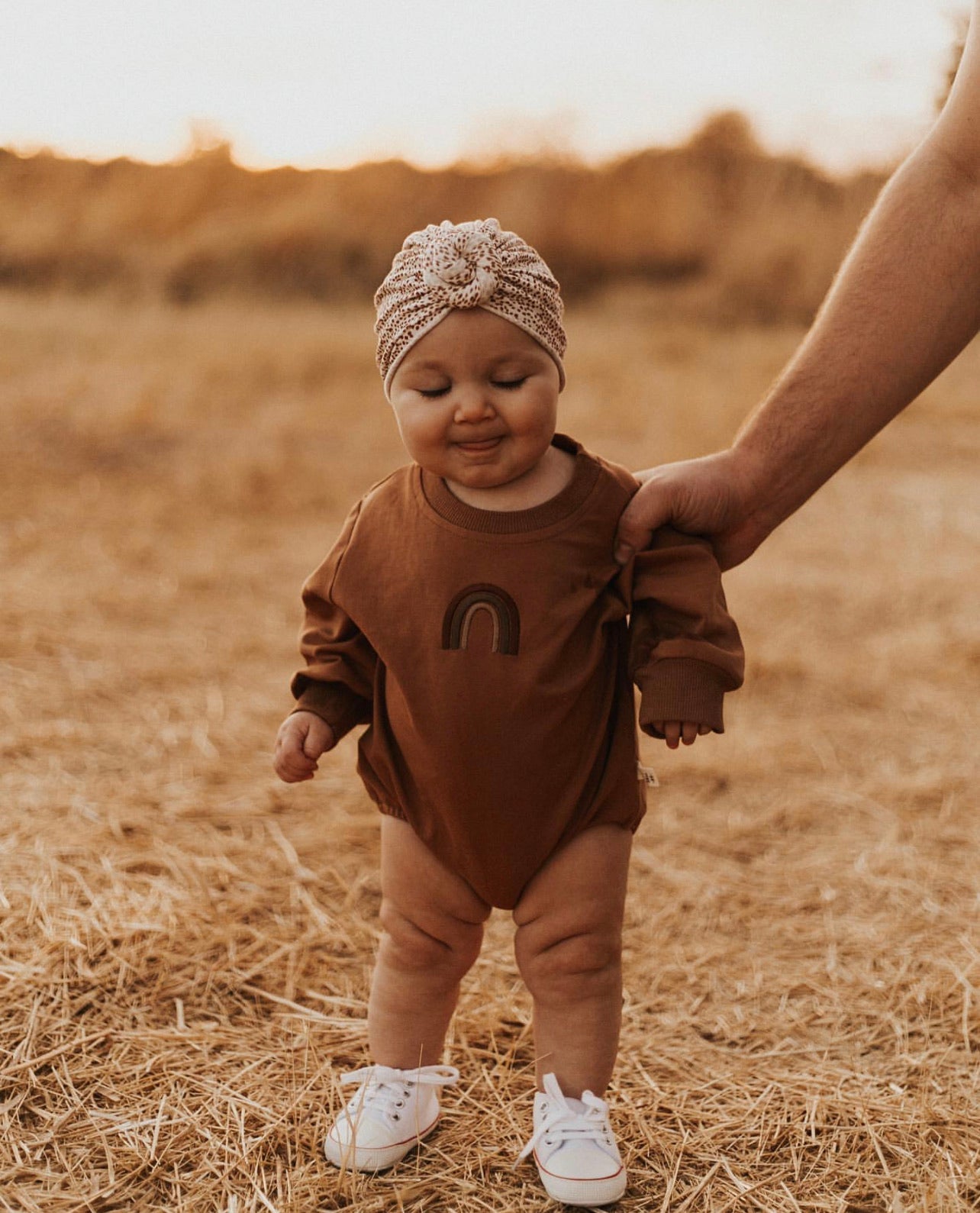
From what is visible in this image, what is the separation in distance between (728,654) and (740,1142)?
780 millimetres

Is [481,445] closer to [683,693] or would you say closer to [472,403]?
[472,403]

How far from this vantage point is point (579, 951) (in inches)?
66.9

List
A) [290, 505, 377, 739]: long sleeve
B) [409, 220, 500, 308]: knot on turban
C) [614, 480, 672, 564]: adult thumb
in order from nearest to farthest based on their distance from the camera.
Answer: [409, 220, 500, 308]: knot on turban
[614, 480, 672, 564]: adult thumb
[290, 505, 377, 739]: long sleeve

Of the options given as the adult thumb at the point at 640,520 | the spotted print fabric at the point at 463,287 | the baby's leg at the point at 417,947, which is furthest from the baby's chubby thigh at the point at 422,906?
the spotted print fabric at the point at 463,287

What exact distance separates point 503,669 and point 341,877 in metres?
1.20

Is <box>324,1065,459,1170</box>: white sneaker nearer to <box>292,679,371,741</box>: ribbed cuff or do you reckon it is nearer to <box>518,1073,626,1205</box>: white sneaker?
<box>518,1073,626,1205</box>: white sneaker

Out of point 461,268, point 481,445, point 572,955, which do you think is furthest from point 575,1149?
point 461,268

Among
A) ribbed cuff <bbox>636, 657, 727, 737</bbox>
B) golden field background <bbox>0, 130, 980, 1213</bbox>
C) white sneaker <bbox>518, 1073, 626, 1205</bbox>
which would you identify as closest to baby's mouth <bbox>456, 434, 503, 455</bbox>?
ribbed cuff <bbox>636, 657, 727, 737</bbox>

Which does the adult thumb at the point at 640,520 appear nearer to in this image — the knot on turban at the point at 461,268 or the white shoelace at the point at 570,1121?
the knot on turban at the point at 461,268

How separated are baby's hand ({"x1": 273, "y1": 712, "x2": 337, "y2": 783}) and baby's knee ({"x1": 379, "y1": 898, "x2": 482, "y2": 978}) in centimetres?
23

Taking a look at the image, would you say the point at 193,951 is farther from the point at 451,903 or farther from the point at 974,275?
the point at 974,275

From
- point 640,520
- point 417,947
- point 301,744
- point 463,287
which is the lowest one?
point 417,947

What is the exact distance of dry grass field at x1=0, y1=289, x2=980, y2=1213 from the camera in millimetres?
1785

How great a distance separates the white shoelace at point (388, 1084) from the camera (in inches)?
70.3
